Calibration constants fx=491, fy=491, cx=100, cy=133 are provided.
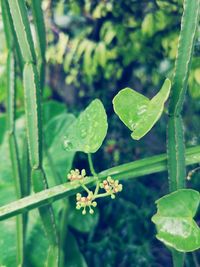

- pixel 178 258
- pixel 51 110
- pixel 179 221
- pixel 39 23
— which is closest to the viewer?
pixel 179 221

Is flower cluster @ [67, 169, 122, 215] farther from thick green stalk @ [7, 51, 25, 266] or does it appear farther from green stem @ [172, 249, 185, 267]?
thick green stalk @ [7, 51, 25, 266]

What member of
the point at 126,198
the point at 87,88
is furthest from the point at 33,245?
the point at 87,88

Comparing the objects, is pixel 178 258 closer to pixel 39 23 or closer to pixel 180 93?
pixel 180 93

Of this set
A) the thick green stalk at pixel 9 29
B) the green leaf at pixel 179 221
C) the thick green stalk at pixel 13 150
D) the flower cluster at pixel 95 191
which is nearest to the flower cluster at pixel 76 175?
the flower cluster at pixel 95 191

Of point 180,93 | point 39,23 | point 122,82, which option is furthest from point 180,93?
point 122,82

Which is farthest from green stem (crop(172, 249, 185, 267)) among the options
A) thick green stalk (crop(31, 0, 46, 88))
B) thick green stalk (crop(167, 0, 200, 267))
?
thick green stalk (crop(31, 0, 46, 88))

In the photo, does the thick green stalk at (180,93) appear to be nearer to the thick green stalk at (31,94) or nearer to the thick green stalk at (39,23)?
the thick green stalk at (31,94)
